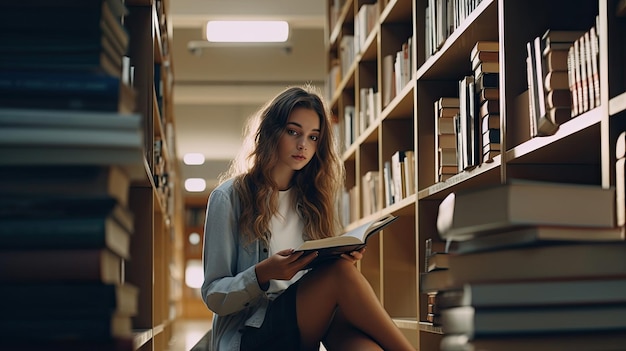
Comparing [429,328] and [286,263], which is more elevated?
[286,263]

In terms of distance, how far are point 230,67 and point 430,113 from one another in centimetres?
572

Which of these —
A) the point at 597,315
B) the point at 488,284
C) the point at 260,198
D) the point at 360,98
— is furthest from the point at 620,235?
the point at 360,98

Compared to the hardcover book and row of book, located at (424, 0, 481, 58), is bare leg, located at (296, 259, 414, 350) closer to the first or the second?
row of book, located at (424, 0, 481, 58)

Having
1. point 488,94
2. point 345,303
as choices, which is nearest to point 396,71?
point 488,94

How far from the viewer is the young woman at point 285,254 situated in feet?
8.08

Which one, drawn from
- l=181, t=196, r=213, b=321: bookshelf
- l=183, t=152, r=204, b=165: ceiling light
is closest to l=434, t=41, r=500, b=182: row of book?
l=183, t=152, r=204, b=165: ceiling light

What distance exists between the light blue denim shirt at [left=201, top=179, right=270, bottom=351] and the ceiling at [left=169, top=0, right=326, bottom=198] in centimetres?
353

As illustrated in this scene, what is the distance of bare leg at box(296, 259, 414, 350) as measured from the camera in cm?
244

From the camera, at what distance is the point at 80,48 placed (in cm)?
121

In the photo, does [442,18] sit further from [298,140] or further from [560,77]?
[560,77]

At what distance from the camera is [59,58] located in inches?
47.9

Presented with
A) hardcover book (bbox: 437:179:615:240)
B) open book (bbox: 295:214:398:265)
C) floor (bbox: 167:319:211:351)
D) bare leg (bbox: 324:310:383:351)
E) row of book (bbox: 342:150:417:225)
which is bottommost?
floor (bbox: 167:319:211:351)

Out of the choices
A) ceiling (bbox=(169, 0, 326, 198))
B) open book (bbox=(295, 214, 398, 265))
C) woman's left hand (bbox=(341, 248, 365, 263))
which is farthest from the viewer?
ceiling (bbox=(169, 0, 326, 198))

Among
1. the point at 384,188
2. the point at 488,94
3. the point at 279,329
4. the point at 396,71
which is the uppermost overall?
the point at 396,71
